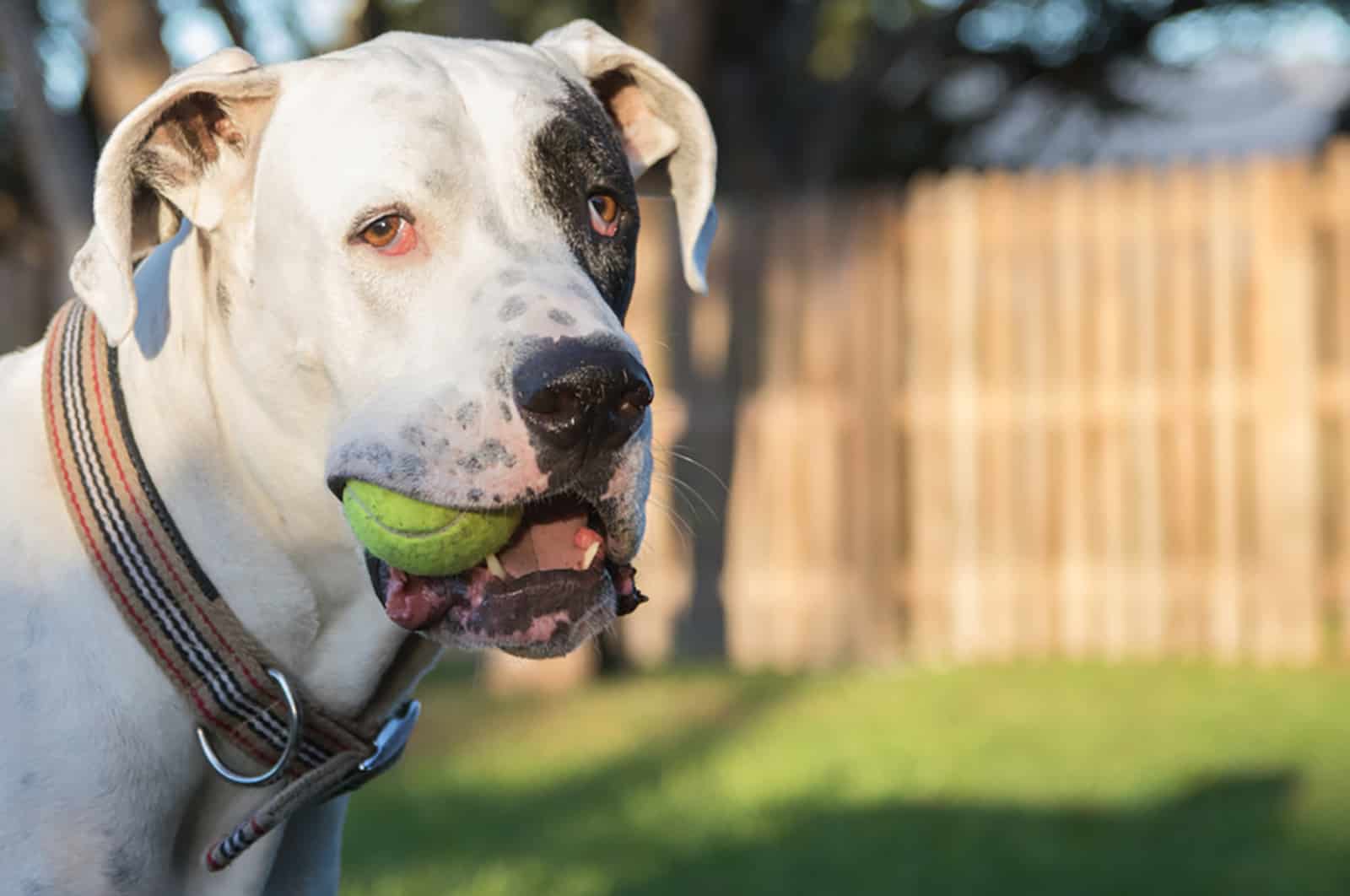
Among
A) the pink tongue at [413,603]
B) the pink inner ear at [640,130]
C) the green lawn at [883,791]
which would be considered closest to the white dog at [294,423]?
the pink tongue at [413,603]

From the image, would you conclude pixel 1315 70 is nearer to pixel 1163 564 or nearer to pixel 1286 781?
pixel 1163 564

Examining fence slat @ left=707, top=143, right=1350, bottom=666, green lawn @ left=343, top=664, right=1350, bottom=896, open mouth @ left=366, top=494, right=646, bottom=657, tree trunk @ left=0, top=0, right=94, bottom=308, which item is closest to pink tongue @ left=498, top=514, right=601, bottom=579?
open mouth @ left=366, top=494, right=646, bottom=657

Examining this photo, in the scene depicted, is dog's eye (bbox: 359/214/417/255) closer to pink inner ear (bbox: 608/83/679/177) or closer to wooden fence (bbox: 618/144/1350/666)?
pink inner ear (bbox: 608/83/679/177)

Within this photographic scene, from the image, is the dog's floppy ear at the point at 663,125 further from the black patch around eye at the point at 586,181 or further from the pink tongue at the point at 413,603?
the pink tongue at the point at 413,603

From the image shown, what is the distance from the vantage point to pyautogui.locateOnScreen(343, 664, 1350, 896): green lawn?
16.0ft

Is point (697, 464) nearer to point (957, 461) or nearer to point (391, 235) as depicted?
point (391, 235)

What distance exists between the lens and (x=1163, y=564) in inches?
349

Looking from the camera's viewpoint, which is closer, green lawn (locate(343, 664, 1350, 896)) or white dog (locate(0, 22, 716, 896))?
white dog (locate(0, 22, 716, 896))

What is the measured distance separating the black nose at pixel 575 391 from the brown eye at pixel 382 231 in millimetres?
345

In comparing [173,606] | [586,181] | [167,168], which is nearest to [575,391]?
[586,181]

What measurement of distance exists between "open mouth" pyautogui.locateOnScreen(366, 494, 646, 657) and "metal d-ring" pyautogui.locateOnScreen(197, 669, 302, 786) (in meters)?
0.21

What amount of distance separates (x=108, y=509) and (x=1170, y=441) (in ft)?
24.2

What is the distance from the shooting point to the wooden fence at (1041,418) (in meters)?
8.75

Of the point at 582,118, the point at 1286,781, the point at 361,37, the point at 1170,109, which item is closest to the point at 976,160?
the point at 1170,109
